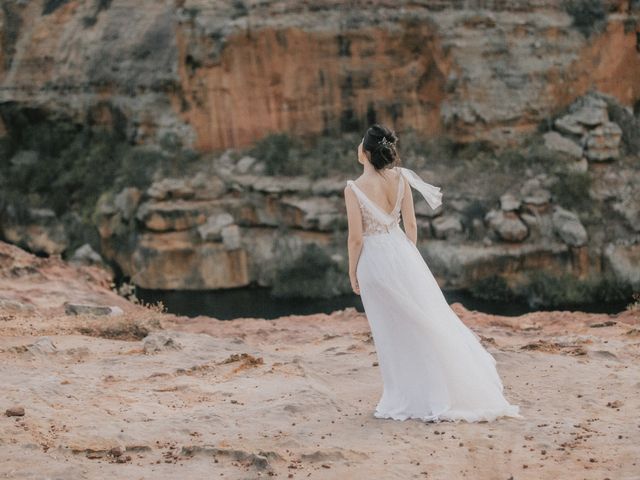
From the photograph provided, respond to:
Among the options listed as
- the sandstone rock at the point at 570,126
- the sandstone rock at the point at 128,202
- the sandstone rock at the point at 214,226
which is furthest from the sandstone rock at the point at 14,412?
the sandstone rock at the point at 570,126

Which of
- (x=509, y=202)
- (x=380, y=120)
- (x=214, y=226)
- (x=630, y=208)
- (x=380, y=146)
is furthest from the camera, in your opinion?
(x=380, y=120)

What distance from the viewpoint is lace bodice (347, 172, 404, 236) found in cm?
797

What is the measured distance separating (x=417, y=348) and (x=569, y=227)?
19.4m

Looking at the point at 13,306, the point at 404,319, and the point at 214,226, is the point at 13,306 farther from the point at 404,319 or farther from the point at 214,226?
the point at 214,226

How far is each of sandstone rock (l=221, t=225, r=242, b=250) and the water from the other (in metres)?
1.06

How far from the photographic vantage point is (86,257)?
28.6 metres

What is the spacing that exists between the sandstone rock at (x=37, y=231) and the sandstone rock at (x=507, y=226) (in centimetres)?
1143

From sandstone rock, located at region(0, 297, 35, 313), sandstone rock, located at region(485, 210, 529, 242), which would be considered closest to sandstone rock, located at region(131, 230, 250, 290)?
sandstone rock, located at region(485, 210, 529, 242)

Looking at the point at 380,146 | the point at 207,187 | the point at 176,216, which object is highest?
the point at 380,146

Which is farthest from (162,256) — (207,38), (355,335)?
(355,335)

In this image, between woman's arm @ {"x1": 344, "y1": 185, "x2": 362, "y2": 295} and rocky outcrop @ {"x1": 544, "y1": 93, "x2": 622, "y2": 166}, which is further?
rocky outcrop @ {"x1": 544, "y1": 93, "x2": 622, "y2": 166}

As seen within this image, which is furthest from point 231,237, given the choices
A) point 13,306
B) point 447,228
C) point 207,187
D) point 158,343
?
point 158,343

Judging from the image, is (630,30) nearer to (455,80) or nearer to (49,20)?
(455,80)

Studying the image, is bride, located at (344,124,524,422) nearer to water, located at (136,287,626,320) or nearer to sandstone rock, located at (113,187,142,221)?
water, located at (136,287,626,320)
